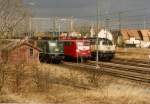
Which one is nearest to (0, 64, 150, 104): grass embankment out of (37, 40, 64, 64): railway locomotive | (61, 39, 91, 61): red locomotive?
(37, 40, 64, 64): railway locomotive

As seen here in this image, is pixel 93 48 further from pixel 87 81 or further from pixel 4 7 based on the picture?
pixel 4 7

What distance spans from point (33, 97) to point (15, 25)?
11.0 feet

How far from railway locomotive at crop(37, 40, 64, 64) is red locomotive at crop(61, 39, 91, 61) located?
1435 mm

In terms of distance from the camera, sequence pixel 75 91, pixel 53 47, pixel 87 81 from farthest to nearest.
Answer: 1. pixel 53 47
2. pixel 87 81
3. pixel 75 91

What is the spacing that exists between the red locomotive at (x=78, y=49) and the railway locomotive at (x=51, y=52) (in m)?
1.43

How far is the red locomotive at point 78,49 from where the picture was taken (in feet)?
178

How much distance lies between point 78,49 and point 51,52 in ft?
10.8

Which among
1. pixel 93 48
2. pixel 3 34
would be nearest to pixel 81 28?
pixel 93 48

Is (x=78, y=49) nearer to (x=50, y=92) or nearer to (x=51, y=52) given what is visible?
(x=51, y=52)

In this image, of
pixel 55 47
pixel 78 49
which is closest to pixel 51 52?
pixel 55 47

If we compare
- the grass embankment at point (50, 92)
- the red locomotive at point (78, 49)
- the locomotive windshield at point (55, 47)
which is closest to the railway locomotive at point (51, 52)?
the locomotive windshield at point (55, 47)

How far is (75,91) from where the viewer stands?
2341cm

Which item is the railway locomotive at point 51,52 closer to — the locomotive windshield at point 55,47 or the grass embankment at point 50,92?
the locomotive windshield at point 55,47

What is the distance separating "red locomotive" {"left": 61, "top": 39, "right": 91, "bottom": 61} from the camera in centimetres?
5428
